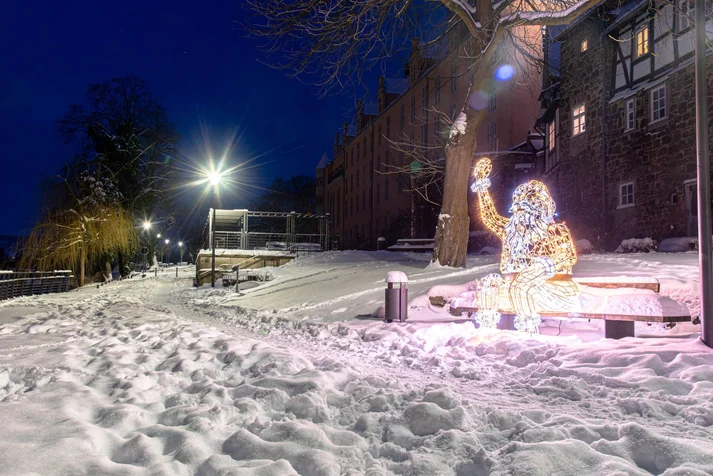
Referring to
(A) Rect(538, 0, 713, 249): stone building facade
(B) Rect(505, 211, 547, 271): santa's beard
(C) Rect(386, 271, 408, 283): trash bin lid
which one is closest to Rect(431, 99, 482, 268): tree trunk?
(C) Rect(386, 271, 408, 283): trash bin lid

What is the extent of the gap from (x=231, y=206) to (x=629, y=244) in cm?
7548

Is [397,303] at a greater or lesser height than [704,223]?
lesser

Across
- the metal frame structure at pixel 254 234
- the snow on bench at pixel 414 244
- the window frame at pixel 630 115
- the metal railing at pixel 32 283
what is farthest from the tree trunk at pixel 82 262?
the window frame at pixel 630 115

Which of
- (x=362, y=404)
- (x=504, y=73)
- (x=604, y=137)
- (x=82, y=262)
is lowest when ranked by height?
(x=362, y=404)

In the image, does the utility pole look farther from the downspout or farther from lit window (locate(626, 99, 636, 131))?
the downspout

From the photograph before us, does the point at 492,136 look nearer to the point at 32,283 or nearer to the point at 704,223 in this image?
the point at 32,283

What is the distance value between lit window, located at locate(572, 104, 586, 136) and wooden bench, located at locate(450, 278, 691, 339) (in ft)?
65.1

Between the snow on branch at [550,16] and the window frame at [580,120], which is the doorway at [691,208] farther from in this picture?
the snow on branch at [550,16]

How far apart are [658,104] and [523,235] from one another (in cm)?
1728

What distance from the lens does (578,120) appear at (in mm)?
26047

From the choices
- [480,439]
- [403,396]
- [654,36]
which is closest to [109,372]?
[403,396]

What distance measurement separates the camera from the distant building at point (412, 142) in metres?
27.5

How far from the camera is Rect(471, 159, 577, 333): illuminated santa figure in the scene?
7410 mm

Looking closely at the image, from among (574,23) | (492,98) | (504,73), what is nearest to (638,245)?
(574,23)
